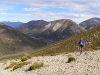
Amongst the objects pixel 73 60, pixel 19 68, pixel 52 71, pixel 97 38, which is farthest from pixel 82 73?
pixel 97 38

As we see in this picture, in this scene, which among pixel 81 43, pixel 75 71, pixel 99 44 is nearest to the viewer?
pixel 75 71

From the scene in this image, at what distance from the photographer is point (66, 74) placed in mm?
22031

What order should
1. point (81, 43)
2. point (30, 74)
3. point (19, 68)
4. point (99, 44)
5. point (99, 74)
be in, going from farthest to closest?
point (99, 44) < point (81, 43) < point (19, 68) < point (30, 74) < point (99, 74)

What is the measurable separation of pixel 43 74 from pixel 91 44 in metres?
49.7

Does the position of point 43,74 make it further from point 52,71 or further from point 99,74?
point 99,74

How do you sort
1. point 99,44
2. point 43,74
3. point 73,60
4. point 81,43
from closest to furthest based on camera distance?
1. point 43,74
2. point 73,60
3. point 81,43
4. point 99,44

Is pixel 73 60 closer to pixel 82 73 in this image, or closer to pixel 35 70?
pixel 35 70

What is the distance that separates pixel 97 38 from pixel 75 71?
54335mm

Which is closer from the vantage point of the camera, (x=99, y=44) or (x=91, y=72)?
(x=91, y=72)

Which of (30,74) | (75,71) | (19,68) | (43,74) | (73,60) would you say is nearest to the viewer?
(75,71)

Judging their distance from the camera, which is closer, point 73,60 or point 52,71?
point 52,71

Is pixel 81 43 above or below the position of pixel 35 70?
above

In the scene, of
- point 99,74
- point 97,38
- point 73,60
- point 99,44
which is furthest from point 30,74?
point 97,38

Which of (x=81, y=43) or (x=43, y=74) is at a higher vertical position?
(x=81, y=43)
